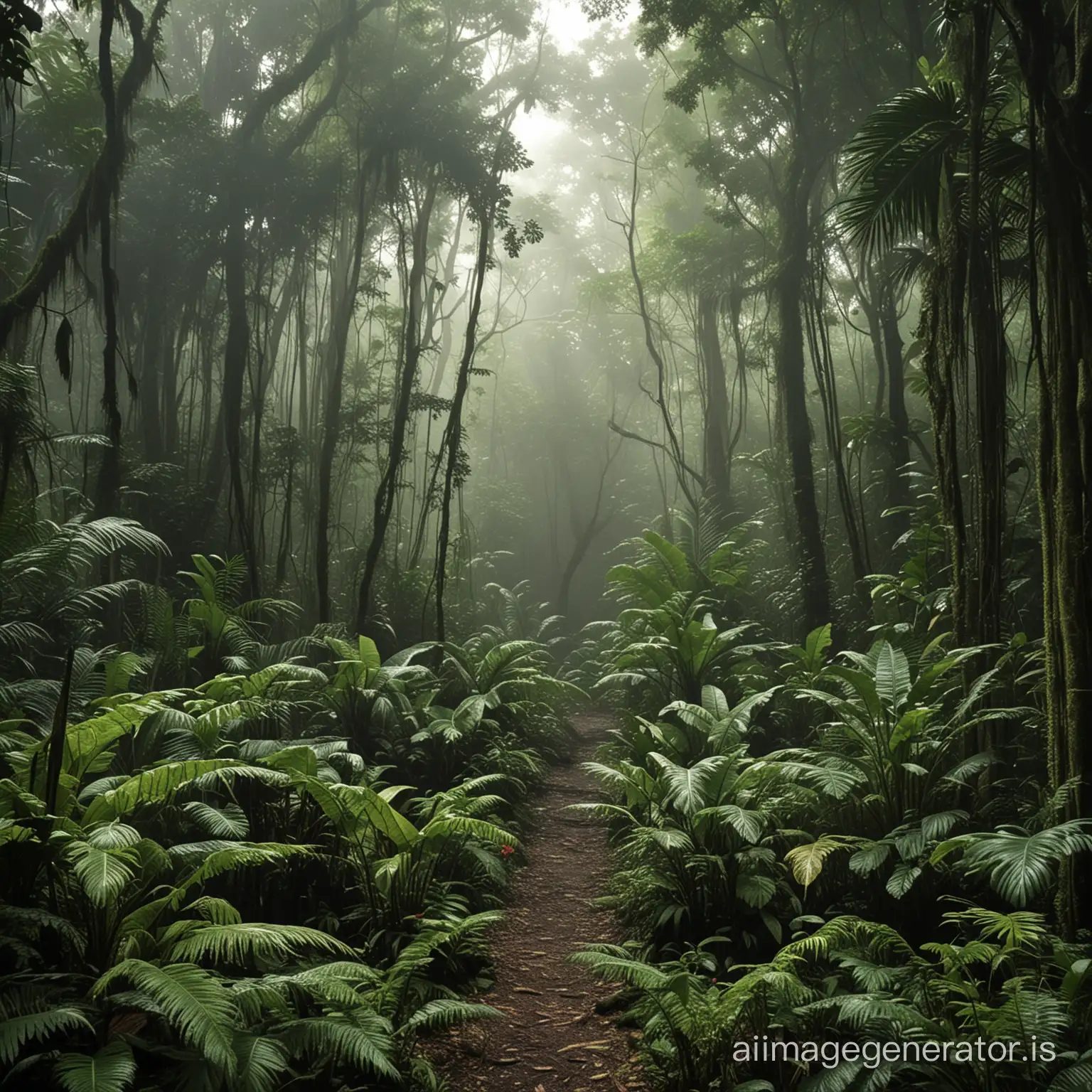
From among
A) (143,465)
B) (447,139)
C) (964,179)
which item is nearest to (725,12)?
(447,139)

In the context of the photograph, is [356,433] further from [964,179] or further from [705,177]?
[964,179]

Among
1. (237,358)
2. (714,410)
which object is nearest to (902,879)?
(237,358)

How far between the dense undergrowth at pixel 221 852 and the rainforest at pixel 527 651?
27 mm

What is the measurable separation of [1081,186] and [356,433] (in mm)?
9241

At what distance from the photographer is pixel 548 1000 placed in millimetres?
3609

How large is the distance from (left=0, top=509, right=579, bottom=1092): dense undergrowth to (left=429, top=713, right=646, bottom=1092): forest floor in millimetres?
174

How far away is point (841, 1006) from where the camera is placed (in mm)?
2645

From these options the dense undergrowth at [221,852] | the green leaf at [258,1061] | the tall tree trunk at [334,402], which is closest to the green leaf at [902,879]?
the dense undergrowth at [221,852]

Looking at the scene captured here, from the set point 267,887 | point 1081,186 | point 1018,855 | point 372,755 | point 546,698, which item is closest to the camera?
point 1018,855

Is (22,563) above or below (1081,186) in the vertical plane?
below

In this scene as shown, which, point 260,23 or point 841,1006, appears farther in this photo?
point 260,23

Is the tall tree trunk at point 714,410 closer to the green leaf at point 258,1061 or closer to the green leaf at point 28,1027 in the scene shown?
the green leaf at point 258,1061

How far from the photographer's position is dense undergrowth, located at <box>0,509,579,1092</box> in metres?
2.52

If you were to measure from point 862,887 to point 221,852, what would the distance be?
2.97 m
